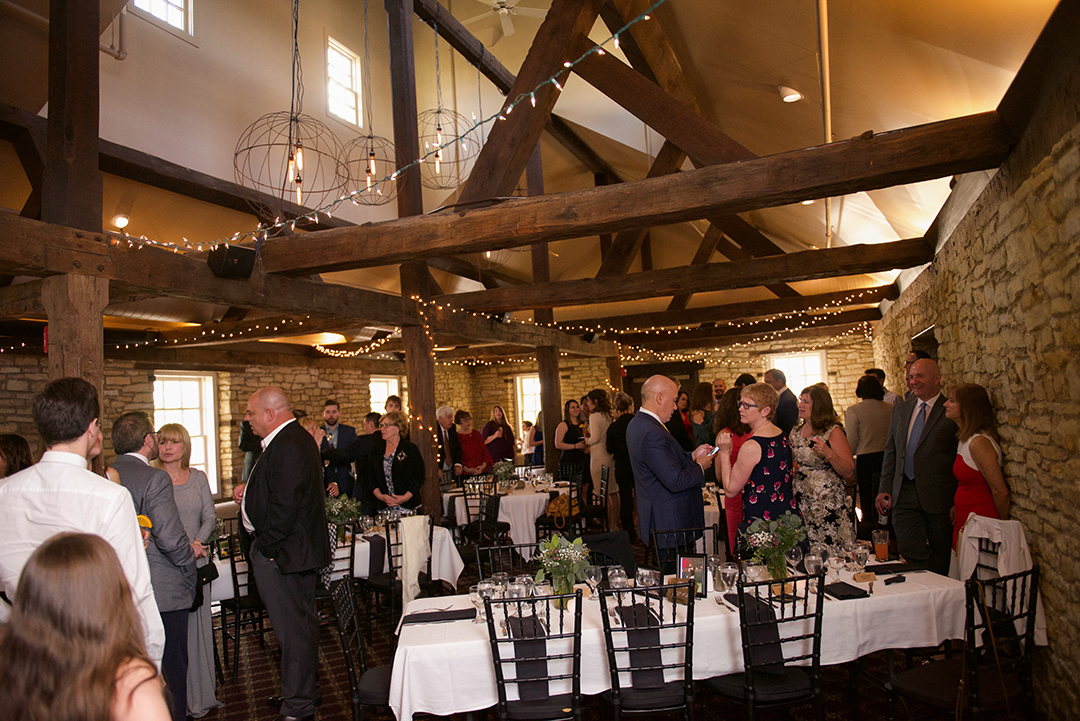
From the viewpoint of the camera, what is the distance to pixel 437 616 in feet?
10.5

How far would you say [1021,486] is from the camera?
351 centimetres

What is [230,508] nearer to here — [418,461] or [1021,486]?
[418,461]

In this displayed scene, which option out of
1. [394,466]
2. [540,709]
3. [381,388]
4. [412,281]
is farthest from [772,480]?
[381,388]

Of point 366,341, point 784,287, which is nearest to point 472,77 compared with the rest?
point 366,341

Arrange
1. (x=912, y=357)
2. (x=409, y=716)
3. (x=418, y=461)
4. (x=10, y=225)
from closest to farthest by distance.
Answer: (x=409, y=716) < (x=10, y=225) < (x=912, y=357) < (x=418, y=461)

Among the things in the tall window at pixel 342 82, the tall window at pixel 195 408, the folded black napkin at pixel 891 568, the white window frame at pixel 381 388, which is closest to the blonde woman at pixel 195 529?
the folded black napkin at pixel 891 568

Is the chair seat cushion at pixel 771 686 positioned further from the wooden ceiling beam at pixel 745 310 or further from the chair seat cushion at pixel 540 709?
the wooden ceiling beam at pixel 745 310

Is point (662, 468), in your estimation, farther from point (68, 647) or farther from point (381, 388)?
point (381, 388)

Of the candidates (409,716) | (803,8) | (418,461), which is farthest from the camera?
(418,461)

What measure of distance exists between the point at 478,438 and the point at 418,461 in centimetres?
273

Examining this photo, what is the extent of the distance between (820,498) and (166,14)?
7.98 meters

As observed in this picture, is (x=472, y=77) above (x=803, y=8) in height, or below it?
above

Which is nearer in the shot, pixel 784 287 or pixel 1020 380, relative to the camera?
pixel 1020 380

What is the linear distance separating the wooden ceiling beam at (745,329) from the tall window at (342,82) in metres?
6.41
